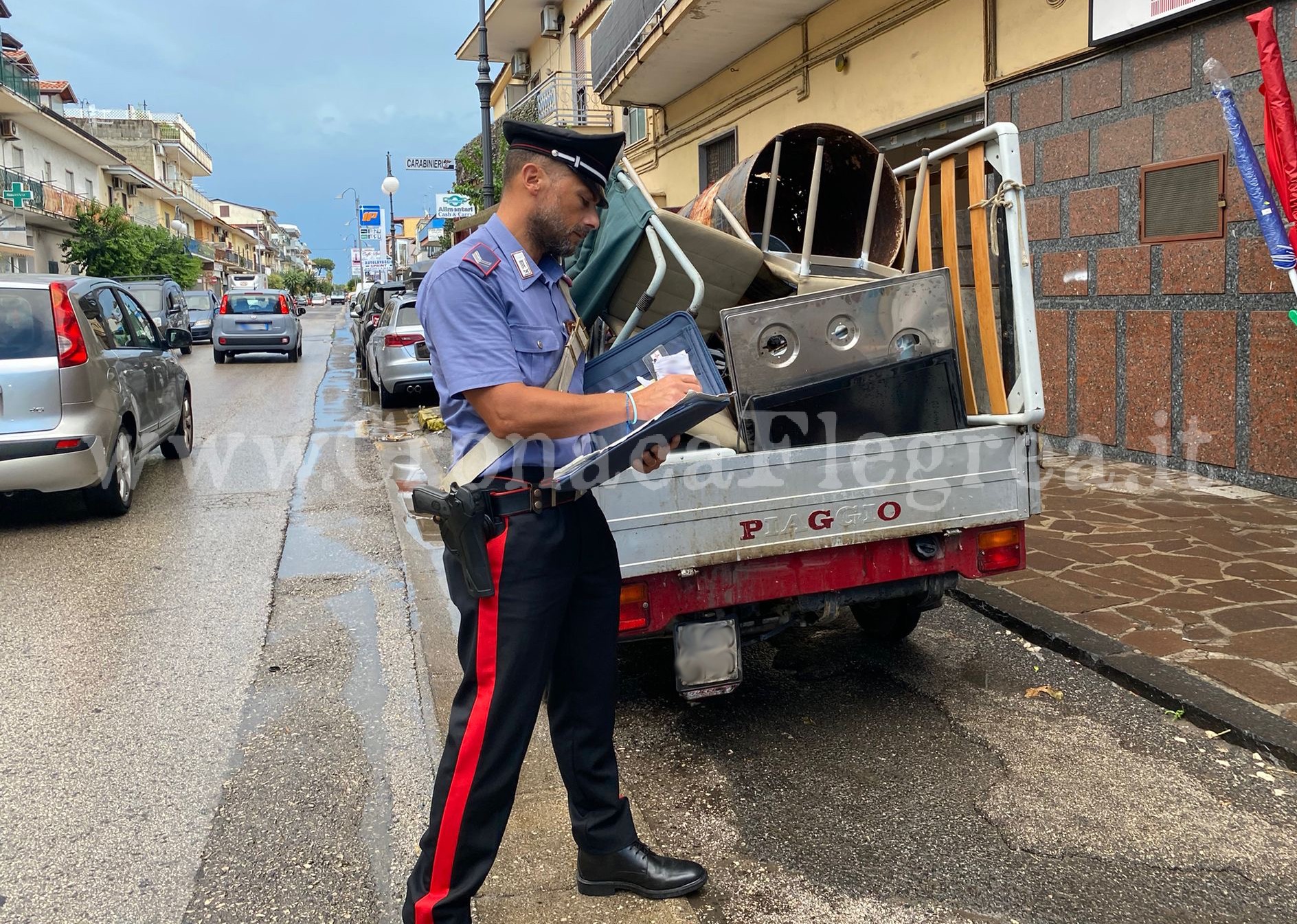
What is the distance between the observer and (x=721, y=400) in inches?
88.6

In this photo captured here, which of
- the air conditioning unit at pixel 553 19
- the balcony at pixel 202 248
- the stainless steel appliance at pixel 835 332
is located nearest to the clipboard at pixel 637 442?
the stainless steel appliance at pixel 835 332

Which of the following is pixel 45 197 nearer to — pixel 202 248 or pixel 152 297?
pixel 152 297

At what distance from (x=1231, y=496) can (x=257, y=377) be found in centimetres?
1682

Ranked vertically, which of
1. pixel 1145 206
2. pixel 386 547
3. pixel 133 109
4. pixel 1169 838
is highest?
pixel 133 109

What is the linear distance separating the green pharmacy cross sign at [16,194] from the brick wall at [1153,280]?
115 feet

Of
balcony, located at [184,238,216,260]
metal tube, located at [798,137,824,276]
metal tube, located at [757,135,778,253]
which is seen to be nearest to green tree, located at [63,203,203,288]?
balcony, located at [184,238,216,260]

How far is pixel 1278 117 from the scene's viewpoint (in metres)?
5.72

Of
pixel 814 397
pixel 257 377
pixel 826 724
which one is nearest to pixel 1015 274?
pixel 814 397

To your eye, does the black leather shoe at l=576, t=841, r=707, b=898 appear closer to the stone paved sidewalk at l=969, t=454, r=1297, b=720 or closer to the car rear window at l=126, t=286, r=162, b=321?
the stone paved sidewalk at l=969, t=454, r=1297, b=720

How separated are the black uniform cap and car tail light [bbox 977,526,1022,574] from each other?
2145 millimetres

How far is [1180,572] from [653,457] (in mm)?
4126

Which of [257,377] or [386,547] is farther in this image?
[257,377]

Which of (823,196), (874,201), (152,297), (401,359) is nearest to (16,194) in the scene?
(152,297)

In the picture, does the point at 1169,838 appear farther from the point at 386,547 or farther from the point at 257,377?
the point at 257,377
